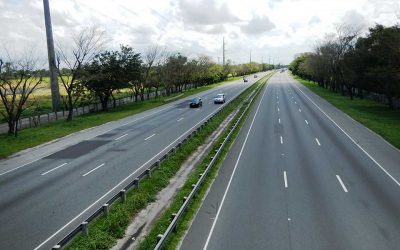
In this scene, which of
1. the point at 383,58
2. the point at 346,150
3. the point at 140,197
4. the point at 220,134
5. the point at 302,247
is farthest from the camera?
the point at 383,58

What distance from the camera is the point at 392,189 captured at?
1869 centimetres

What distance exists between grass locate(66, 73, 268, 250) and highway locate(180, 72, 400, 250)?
2435 millimetres

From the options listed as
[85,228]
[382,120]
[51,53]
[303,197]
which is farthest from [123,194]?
[51,53]

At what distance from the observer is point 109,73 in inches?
2249

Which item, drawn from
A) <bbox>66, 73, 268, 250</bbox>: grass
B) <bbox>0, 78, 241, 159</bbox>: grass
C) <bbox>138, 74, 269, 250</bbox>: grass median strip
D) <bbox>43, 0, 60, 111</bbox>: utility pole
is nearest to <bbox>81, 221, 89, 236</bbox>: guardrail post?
<bbox>66, 73, 268, 250</bbox>: grass

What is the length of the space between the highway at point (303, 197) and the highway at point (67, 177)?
4863 millimetres

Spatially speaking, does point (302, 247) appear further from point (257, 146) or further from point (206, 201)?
point (257, 146)

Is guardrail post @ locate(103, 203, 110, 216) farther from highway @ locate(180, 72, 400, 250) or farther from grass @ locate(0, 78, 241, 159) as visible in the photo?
grass @ locate(0, 78, 241, 159)

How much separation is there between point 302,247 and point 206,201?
5.46 meters

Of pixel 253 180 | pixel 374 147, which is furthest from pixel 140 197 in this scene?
pixel 374 147

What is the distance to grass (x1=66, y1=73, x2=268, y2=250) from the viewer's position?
13.0m

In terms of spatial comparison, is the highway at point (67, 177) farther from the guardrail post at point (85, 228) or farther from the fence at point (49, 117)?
the fence at point (49, 117)

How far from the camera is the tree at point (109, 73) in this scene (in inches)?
2197

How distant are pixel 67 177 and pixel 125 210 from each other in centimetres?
735
